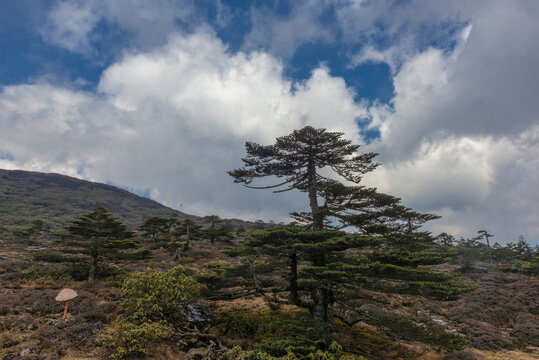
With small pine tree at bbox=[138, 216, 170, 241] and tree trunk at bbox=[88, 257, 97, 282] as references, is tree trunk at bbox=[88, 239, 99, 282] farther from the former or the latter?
small pine tree at bbox=[138, 216, 170, 241]

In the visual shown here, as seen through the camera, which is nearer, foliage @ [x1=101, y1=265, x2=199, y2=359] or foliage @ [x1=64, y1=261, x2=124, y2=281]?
foliage @ [x1=101, y1=265, x2=199, y2=359]

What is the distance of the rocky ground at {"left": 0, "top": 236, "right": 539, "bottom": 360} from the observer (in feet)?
29.2

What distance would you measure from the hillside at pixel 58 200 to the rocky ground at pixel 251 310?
98388 mm

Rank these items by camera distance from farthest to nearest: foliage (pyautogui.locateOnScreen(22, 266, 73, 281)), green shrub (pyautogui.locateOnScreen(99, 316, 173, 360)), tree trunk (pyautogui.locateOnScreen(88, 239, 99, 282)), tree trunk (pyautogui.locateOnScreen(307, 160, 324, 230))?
1. foliage (pyautogui.locateOnScreen(22, 266, 73, 281))
2. tree trunk (pyautogui.locateOnScreen(88, 239, 99, 282))
3. tree trunk (pyautogui.locateOnScreen(307, 160, 324, 230))
4. green shrub (pyautogui.locateOnScreen(99, 316, 173, 360))

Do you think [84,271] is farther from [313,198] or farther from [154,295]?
[313,198]

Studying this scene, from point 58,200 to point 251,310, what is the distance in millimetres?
163015

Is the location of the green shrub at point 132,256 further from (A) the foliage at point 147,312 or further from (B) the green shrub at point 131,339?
(B) the green shrub at point 131,339

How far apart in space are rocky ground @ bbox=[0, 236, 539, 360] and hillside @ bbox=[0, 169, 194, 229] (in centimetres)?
9839

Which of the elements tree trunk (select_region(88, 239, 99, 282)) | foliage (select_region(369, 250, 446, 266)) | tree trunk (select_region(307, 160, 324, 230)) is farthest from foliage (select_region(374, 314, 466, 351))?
tree trunk (select_region(88, 239, 99, 282))

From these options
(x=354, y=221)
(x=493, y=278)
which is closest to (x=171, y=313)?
(x=354, y=221)

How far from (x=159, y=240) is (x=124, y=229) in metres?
24.4

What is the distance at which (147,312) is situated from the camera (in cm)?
1084

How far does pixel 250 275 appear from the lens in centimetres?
1228

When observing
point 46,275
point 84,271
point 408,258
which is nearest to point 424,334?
point 408,258
